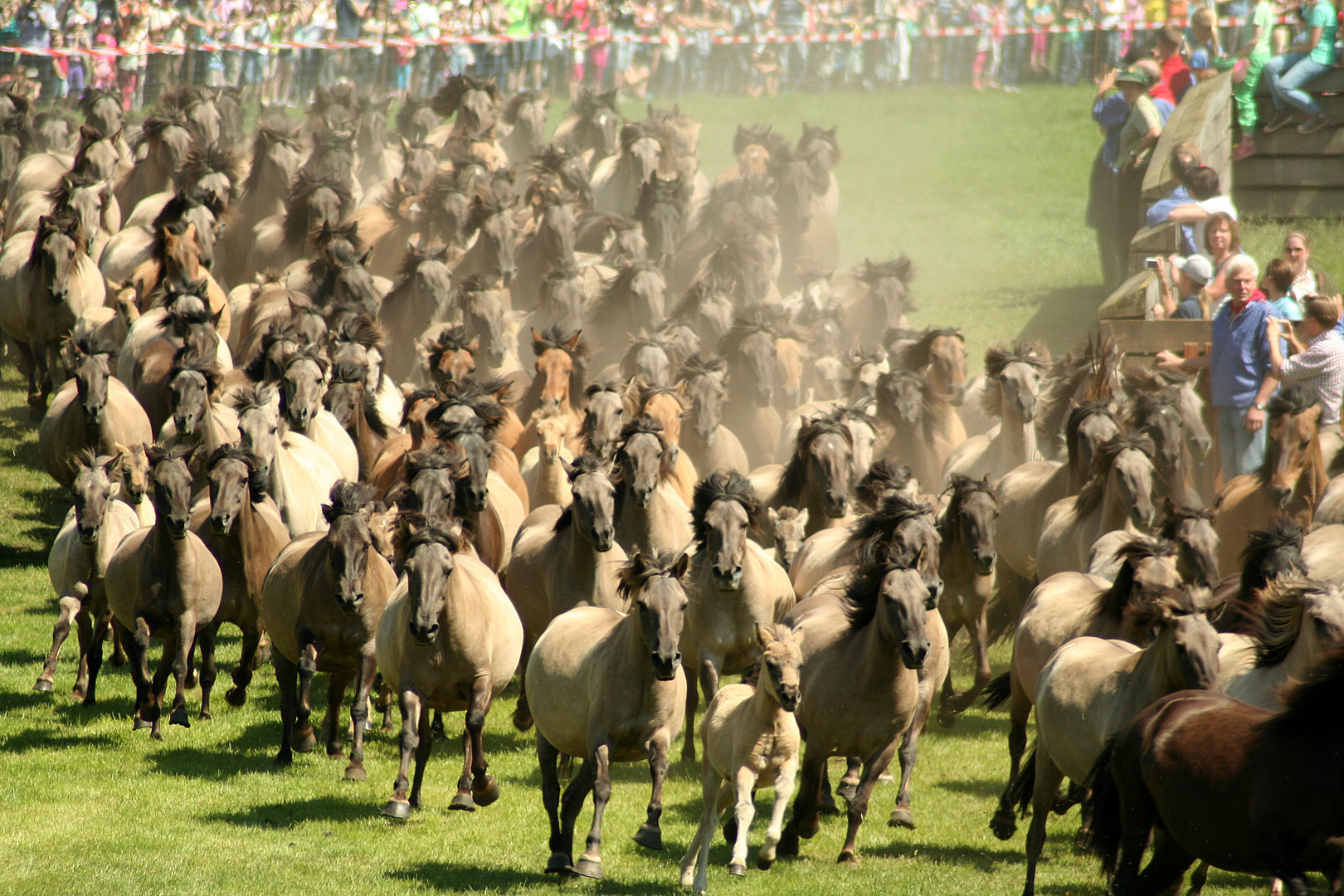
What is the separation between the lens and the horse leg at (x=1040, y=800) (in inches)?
301

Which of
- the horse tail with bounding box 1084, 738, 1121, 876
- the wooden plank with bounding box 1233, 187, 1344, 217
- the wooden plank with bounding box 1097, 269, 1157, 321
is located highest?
the wooden plank with bounding box 1233, 187, 1344, 217

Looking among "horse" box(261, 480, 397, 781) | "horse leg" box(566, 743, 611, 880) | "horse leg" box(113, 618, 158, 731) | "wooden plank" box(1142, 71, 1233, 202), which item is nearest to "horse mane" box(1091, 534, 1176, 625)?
"horse leg" box(566, 743, 611, 880)

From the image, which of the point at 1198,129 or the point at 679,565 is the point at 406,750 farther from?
the point at 1198,129

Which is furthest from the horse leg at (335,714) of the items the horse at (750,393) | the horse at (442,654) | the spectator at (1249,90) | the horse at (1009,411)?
the spectator at (1249,90)

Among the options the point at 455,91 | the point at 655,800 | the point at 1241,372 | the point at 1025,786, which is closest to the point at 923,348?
the point at 1241,372

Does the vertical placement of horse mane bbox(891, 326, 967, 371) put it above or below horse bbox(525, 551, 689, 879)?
above

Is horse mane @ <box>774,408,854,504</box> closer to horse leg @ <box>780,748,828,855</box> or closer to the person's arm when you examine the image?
horse leg @ <box>780,748,828,855</box>

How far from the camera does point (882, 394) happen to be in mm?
14289

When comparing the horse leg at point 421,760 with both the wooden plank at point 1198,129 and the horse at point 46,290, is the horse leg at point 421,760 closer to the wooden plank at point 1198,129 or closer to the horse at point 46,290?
the horse at point 46,290

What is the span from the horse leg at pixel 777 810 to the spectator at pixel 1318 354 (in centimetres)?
612

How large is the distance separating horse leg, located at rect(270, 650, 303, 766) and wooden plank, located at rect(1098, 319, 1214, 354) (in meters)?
8.12

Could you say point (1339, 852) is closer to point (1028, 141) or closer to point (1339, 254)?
point (1339, 254)

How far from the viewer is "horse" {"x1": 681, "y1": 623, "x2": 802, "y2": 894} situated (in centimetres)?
728

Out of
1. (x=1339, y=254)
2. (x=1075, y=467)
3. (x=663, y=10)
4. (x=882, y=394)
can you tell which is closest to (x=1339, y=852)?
(x=1075, y=467)
